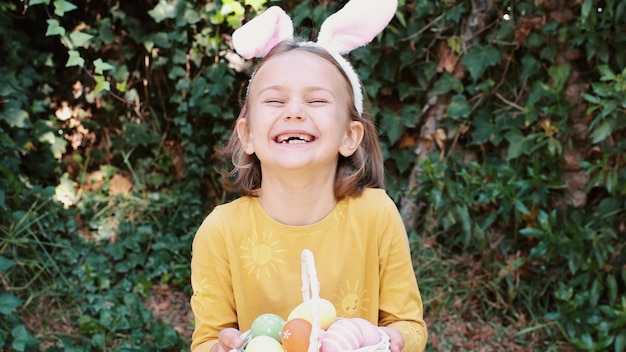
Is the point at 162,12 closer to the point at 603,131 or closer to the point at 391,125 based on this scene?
the point at 391,125

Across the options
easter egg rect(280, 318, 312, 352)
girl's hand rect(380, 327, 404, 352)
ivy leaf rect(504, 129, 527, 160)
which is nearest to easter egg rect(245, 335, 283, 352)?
easter egg rect(280, 318, 312, 352)

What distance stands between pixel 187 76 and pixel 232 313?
2.38 m

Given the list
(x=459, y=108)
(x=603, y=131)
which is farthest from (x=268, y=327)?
(x=459, y=108)

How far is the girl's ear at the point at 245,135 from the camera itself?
1.91 meters

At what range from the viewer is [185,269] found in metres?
3.81

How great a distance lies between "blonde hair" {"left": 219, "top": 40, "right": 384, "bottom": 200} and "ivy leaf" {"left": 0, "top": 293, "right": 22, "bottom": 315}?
4.49 ft

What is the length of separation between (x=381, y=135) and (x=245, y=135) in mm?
1955

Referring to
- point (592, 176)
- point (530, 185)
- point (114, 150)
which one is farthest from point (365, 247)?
point (114, 150)

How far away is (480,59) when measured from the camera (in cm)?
349

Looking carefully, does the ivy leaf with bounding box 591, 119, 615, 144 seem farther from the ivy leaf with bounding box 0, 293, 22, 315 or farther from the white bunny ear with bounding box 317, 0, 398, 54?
the ivy leaf with bounding box 0, 293, 22, 315

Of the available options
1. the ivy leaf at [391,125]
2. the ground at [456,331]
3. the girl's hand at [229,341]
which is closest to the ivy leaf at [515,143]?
the ivy leaf at [391,125]

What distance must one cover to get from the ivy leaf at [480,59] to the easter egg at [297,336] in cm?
226

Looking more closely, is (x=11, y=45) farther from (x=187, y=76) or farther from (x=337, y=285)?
(x=337, y=285)

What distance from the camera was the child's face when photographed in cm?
176
